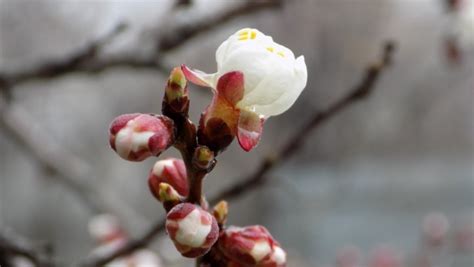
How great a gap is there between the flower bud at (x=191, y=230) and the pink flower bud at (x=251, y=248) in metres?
0.05

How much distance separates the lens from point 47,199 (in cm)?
901

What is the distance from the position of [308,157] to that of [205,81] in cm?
1140

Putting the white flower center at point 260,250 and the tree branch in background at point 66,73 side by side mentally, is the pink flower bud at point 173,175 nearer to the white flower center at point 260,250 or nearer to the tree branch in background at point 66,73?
the white flower center at point 260,250

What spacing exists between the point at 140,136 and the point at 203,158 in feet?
0.18

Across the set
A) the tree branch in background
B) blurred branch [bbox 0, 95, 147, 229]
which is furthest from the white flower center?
blurred branch [bbox 0, 95, 147, 229]

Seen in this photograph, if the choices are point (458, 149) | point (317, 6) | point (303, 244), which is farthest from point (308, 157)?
point (317, 6)

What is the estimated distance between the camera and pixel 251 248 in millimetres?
575

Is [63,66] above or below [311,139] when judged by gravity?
above

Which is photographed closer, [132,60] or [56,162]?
[132,60]

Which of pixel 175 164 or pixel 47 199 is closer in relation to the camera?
pixel 175 164

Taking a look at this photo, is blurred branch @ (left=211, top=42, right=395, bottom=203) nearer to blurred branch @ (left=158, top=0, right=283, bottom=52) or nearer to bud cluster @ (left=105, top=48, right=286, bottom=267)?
bud cluster @ (left=105, top=48, right=286, bottom=267)

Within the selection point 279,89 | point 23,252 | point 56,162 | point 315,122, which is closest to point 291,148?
point 315,122

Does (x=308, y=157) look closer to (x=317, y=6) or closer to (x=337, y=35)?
(x=337, y=35)

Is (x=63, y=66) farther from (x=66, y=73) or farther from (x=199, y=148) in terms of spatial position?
Answer: (x=199, y=148)
